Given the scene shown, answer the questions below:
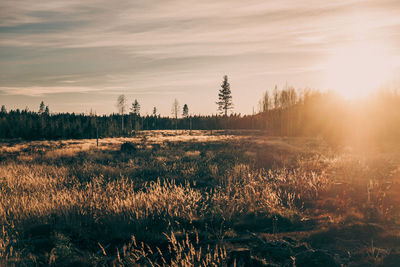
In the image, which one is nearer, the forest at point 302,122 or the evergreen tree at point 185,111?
the forest at point 302,122

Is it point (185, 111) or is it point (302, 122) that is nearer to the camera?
point (302, 122)

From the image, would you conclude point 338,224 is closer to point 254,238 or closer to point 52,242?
point 254,238

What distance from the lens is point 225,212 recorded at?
18.2ft

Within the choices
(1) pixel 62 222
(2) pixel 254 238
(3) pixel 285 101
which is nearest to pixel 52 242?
(1) pixel 62 222

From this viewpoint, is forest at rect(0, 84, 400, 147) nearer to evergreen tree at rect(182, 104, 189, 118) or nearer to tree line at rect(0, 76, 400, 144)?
tree line at rect(0, 76, 400, 144)

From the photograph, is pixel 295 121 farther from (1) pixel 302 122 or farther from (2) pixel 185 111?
(2) pixel 185 111

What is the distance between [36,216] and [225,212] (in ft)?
13.2

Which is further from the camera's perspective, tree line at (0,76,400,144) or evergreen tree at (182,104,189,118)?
evergreen tree at (182,104,189,118)

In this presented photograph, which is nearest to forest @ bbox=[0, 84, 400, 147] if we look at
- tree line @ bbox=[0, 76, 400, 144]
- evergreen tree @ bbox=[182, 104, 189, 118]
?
tree line @ bbox=[0, 76, 400, 144]

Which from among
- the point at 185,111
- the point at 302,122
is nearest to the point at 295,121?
the point at 302,122

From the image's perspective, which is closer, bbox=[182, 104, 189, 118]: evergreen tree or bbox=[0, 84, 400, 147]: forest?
bbox=[0, 84, 400, 147]: forest

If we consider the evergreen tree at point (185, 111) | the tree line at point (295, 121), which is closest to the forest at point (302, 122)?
the tree line at point (295, 121)

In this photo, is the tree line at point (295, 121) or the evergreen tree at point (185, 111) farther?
the evergreen tree at point (185, 111)

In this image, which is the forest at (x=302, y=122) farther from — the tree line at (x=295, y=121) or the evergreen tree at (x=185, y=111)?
the evergreen tree at (x=185, y=111)
